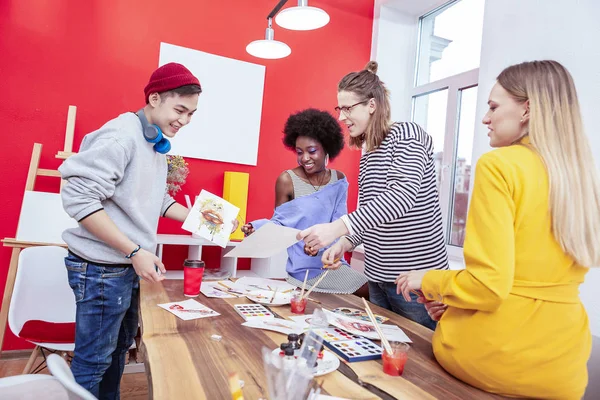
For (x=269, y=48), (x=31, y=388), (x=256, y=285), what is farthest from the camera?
(x=269, y=48)

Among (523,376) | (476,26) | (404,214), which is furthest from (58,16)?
(523,376)

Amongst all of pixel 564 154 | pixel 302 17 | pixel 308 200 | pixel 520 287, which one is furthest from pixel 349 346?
pixel 302 17

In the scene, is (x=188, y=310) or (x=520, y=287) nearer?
(x=520, y=287)

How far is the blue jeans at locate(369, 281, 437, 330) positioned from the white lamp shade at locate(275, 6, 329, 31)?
1756 millimetres

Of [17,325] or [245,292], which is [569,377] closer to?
[245,292]

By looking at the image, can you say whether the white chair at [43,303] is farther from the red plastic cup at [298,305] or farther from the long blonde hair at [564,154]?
the long blonde hair at [564,154]

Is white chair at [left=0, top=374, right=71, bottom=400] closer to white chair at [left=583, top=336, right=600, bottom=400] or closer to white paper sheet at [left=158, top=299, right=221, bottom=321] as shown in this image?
white paper sheet at [left=158, top=299, right=221, bottom=321]

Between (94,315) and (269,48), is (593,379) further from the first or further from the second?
(269,48)

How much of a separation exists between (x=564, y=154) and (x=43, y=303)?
2.60 m

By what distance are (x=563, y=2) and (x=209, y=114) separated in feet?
8.40

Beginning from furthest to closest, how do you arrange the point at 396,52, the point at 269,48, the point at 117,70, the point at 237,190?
1. the point at 396,52
2. the point at 237,190
3. the point at 117,70
4. the point at 269,48

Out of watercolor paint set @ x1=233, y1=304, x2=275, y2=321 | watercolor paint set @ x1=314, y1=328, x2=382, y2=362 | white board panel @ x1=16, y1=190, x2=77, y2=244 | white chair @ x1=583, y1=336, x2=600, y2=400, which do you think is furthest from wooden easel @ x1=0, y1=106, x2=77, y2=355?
white chair @ x1=583, y1=336, x2=600, y2=400

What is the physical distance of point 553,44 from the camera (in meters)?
2.39

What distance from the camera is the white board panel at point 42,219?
275 centimetres
